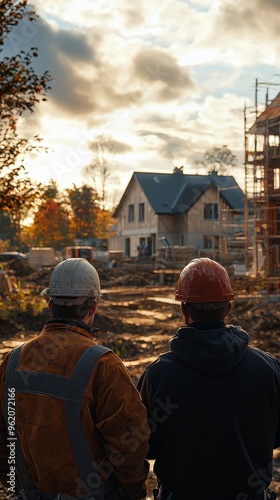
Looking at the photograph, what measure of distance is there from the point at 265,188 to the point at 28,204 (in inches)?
826

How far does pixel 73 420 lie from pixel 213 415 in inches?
24.0

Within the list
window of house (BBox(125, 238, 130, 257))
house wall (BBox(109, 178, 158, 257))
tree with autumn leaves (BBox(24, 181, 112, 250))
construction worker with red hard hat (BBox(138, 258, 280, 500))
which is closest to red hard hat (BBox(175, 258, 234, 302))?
construction worker with red hard hat (BBox(138, 258, 280, 500))

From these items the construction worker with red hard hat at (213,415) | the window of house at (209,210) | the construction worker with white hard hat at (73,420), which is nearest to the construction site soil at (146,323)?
the construction worker with white hard hat at (73,420)

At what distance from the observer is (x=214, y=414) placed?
2486mm

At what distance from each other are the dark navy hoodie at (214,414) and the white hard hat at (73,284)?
0.53 meters

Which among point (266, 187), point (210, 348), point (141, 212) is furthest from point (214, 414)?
point (141, 212)

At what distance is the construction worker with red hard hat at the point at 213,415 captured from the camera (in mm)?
2492

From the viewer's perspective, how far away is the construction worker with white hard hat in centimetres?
249

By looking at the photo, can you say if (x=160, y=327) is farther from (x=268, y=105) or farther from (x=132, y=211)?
(x=132, y=211)

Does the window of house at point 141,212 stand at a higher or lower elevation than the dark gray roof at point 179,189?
lower

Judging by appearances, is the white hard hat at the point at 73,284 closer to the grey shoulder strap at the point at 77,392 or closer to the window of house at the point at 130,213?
the grey shoulder strap at the point at 77,392

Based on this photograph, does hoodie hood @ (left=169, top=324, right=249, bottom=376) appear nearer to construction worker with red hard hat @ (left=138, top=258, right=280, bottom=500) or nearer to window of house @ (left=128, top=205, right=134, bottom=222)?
construction worker with red hard hat @ (left=138, top=258, right=280, bottom=500)

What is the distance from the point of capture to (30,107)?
9523 mm

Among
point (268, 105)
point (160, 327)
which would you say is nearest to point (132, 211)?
point (268, 105)
